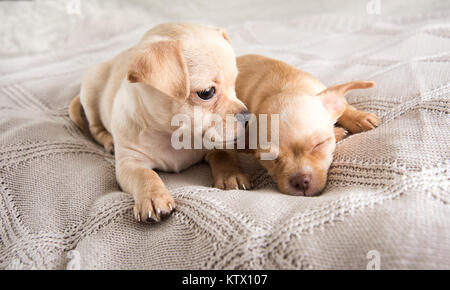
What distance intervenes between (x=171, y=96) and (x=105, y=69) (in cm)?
114

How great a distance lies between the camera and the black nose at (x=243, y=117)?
1.62 m

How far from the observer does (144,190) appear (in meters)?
1.46

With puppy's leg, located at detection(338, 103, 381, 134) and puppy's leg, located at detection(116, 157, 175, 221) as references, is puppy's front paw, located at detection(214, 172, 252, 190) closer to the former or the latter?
puppy's leg, located at detection(116, 157, 175, 221)

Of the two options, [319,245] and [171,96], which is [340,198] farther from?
[171,96]

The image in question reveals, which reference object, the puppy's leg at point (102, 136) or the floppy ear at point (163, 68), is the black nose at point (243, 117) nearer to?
the floppy ear at point (163, 68)

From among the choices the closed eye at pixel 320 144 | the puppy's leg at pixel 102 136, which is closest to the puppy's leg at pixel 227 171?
the closed eye at pixel 320 144

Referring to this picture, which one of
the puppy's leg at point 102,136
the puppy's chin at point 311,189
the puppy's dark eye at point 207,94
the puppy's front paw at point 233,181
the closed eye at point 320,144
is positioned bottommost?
the puppy's leg at point 102,136

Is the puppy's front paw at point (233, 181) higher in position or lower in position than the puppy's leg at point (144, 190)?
lower

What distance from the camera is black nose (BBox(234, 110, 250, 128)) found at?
1.62 metres

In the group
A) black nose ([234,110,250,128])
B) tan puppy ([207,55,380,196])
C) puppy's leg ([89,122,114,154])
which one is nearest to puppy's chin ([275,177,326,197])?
tan puppy ([207,55,380,196])

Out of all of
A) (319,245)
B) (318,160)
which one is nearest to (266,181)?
(318,160)

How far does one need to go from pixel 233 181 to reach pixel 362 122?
65 centimetres

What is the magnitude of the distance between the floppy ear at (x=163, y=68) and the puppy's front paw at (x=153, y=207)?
1.30 ft
